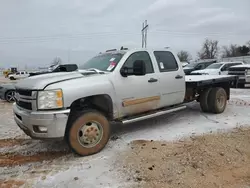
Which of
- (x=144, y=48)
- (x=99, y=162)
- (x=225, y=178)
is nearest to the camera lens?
(x=225, y=178)

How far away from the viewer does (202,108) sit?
775 centimetres

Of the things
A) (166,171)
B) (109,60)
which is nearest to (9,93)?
(109,60)

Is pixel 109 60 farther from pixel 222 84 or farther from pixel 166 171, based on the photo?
pixel 222 84

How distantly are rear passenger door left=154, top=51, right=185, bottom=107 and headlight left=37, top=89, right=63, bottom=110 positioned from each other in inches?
102

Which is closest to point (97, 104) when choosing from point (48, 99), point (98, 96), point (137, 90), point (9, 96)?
point (98, 96)

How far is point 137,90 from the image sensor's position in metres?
5.37

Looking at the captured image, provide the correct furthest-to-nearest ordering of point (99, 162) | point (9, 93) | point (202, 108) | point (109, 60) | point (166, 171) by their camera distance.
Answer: point (9, 93), point (202, 108), point (109, 60), point (99, 162), point (166, 171)

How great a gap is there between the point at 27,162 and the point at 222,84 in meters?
6.07

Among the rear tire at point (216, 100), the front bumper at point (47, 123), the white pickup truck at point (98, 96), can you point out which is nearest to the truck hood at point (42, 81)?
the white pickup truck at point (98, 96)

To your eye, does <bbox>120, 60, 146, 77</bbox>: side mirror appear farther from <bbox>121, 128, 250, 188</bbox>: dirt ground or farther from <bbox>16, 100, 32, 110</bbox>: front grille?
<bbox>16, 100, 32, 110</bbox>: front grille

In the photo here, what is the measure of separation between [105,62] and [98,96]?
41.7 inches

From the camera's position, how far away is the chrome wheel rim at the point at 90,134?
453cm

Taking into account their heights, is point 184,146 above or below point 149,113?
below

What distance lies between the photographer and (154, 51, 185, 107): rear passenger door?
6.00m
